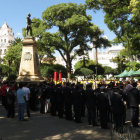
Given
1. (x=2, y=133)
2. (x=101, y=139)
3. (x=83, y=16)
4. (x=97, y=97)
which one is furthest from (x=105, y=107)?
(x=83, y=16)

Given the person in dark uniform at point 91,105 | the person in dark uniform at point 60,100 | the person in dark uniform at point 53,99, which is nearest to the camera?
the person in dark uniform at point 91,105

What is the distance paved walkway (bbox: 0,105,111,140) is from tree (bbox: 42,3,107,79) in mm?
27880

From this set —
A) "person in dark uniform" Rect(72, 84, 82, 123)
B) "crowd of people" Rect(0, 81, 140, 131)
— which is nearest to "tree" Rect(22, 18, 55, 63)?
"crowd of people" Rect(0, 81, 140, 131)

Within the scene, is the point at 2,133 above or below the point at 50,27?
below

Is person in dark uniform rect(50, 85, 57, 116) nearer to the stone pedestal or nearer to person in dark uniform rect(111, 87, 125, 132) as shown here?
person in dark uniform rect(111, 87, 125, 132)

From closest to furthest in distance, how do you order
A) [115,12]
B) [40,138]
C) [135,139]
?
[135,139] → [40,138] → [115,12]

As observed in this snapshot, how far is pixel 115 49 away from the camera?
13888 centimetres

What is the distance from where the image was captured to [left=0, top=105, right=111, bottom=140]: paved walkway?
6.26m

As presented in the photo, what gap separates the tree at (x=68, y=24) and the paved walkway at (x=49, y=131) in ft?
91.5

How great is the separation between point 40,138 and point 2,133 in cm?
149

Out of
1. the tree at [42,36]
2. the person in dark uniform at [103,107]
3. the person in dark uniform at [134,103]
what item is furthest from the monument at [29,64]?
the tree at [42,36]

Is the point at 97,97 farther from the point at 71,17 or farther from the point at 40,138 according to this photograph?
the point at 71,17

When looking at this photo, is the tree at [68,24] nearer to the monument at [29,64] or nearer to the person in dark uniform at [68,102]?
the monument at [29,64]

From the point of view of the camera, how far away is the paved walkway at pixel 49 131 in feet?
20.5
